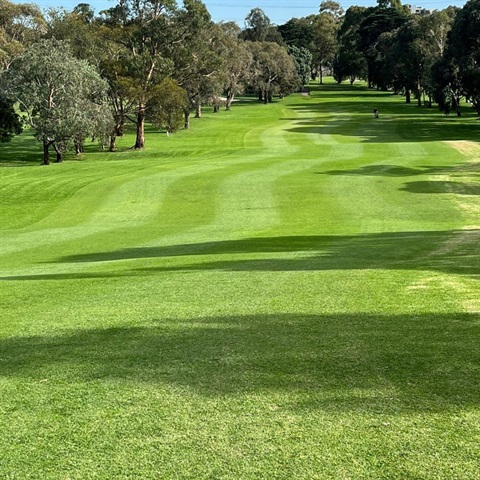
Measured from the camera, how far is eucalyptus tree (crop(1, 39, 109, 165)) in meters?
48.5

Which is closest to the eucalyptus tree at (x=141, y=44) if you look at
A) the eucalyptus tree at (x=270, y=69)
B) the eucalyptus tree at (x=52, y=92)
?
the eucalyptus tree at (x=52, y=92)

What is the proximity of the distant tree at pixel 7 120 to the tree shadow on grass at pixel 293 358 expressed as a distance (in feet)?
163

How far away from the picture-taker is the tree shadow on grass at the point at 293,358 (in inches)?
198

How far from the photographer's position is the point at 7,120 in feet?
175

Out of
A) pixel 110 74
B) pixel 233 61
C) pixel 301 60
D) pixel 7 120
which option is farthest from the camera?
pixel 301 60

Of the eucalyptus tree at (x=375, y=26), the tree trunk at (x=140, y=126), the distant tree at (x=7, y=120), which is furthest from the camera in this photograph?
the eucalyptus tree at (x=375, y=26)

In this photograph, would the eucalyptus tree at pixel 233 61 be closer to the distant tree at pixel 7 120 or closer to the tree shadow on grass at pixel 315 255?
the distant tree at pixel 7 120

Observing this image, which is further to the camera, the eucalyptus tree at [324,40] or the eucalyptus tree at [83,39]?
the eucalyptus tree at [324,40]

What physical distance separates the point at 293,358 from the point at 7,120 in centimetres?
5338

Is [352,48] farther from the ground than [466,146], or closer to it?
farther from the ground

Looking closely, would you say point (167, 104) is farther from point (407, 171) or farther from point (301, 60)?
point (301, 60)

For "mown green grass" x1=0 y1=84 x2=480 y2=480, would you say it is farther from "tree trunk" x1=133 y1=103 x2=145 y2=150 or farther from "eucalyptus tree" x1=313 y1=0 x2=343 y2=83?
"eucalyptus tree" x1=313 y1=0 x2=343 y2=83

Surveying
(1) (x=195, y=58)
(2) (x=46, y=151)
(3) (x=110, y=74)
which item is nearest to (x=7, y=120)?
(2) (x=46, y=151)

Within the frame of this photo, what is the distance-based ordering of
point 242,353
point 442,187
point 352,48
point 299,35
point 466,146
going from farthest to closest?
point 299,35 → point 352,48 → point 466,146 → point 442,187 → point 242,353
